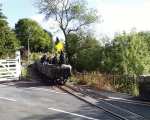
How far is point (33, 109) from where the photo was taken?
57.3 ft

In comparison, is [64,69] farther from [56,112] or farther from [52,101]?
[56,112]

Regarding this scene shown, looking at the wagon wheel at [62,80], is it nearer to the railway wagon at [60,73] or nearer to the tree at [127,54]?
the railway wagon at [60,73]

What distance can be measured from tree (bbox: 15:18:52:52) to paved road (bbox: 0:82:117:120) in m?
83.0

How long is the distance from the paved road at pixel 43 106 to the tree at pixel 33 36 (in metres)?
83.0

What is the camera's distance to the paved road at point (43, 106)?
16.0 m

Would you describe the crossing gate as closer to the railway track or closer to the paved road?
the paved road

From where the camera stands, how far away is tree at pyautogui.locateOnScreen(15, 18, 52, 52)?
10769cm

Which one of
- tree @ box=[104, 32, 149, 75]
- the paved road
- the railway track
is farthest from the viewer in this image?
tree @ box=[104, 32, 149, 75]

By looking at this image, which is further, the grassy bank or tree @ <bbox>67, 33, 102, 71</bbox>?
tree @ <bbox>67, 33, 102, 71</bbox>

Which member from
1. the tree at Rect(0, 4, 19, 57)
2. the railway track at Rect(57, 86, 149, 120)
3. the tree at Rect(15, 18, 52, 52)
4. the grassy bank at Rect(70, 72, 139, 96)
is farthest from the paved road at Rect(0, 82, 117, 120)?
the tree at Rect(15, 18, 52, 52)

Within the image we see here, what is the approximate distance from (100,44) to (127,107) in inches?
953

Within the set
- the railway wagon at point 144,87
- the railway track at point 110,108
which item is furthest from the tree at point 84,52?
the railway wagon at point 144,87

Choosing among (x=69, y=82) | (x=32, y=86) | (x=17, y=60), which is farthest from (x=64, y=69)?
(x=17, y=60)

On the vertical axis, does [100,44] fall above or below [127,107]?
above
